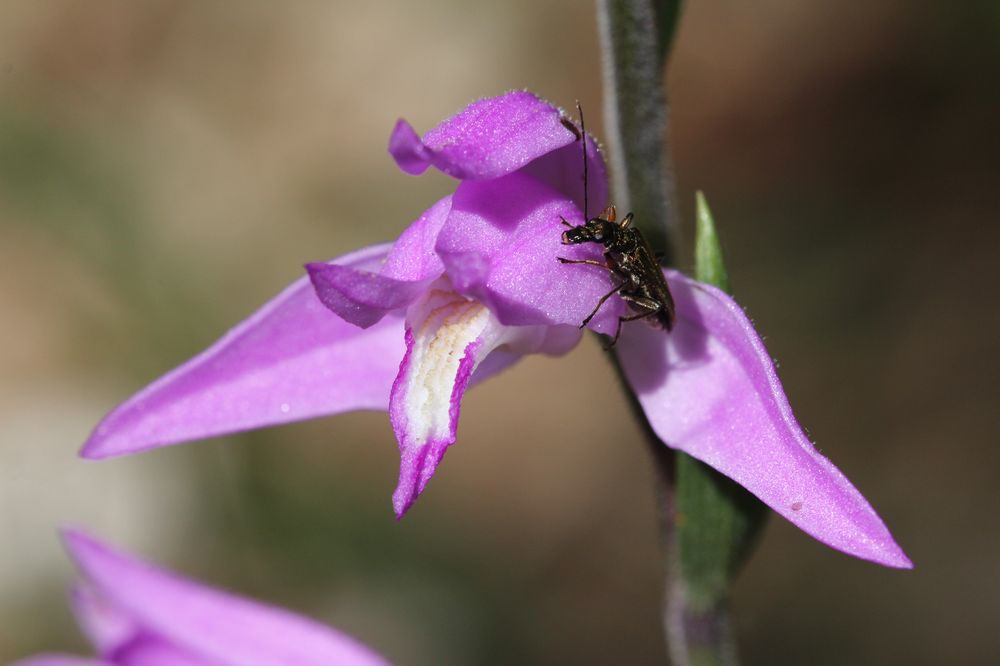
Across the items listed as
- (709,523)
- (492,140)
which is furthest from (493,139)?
(709,523)

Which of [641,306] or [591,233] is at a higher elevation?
[591,233]

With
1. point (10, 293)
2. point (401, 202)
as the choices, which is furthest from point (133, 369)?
point (401, 202)

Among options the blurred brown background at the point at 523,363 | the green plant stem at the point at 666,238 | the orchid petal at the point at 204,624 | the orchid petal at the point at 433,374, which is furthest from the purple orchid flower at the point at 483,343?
the blurred brown background at the point at 523,363

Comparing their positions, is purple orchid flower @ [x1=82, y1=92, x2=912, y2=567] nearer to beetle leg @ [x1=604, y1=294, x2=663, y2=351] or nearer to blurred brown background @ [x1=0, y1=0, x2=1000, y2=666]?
beetle leg @ [x1=604, y1=294, x2=663, y2=351]

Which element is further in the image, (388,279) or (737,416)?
(737,416)

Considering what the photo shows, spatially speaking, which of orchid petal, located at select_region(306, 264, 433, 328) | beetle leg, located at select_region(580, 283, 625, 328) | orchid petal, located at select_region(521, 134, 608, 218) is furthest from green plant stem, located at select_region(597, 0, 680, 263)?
orchid petal, located at select_region(306, 264, 433, 328)

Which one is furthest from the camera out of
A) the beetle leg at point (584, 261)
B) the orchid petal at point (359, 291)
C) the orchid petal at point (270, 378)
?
the orchid petal at point (270, 378)

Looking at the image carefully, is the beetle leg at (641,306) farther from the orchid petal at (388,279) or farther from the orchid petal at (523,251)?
the orchid petal at (388,279)

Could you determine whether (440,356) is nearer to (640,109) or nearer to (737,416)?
(737,416)
